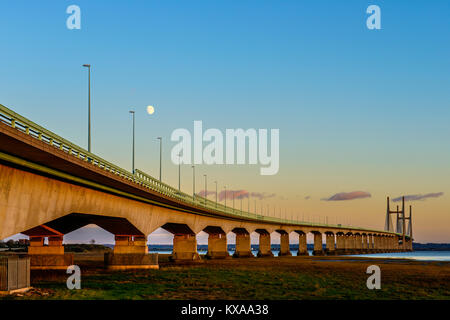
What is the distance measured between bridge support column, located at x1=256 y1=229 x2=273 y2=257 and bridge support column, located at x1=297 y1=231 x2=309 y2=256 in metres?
20.0

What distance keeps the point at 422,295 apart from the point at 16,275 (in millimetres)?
20584

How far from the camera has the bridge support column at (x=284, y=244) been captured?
439 feet

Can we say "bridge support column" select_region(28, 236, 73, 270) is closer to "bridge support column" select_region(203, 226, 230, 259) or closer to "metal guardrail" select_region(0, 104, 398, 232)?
"metal guardrail" select_region(0, 104, 398, 232)

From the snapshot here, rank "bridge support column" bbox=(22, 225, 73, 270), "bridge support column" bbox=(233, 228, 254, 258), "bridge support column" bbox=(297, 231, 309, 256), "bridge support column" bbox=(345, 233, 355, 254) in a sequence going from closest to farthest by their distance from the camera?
"bridge support column" bbox=(22, 225, 73, 270), "bridge support column" bbox=(233, 228, 254, 258), "bridge support column" bbox=(297, 231, 309, 256), "bridge support column" bbox=(345, 233, 355, 254)

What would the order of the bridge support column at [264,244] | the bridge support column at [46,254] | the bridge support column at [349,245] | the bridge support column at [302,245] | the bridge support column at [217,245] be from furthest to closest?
the bridge support column at [349,245] < the bridge support column at [302,245] < the bridge support column at [264,244] < the bridge support column at [217,245] < the bridge support column at [46,254]

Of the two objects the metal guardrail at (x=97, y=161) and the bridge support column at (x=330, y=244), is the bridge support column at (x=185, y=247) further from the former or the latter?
the bridge support column at (x=330, y=244)

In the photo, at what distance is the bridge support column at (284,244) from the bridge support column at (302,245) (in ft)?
31.3

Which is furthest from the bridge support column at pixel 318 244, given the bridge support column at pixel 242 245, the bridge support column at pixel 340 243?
the bridge support column at pixel 242 245

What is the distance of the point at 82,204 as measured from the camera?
39531 millimetres

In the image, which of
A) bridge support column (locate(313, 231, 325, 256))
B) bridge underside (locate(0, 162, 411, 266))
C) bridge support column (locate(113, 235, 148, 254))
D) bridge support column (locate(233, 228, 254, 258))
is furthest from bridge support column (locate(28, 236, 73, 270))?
bridge support column (locate(313, 231, 325, 256))

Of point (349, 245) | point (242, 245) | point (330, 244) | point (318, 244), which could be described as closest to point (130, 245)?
point (242, 245)

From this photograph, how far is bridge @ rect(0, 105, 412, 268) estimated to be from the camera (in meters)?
28.1

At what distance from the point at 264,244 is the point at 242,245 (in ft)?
37.2
